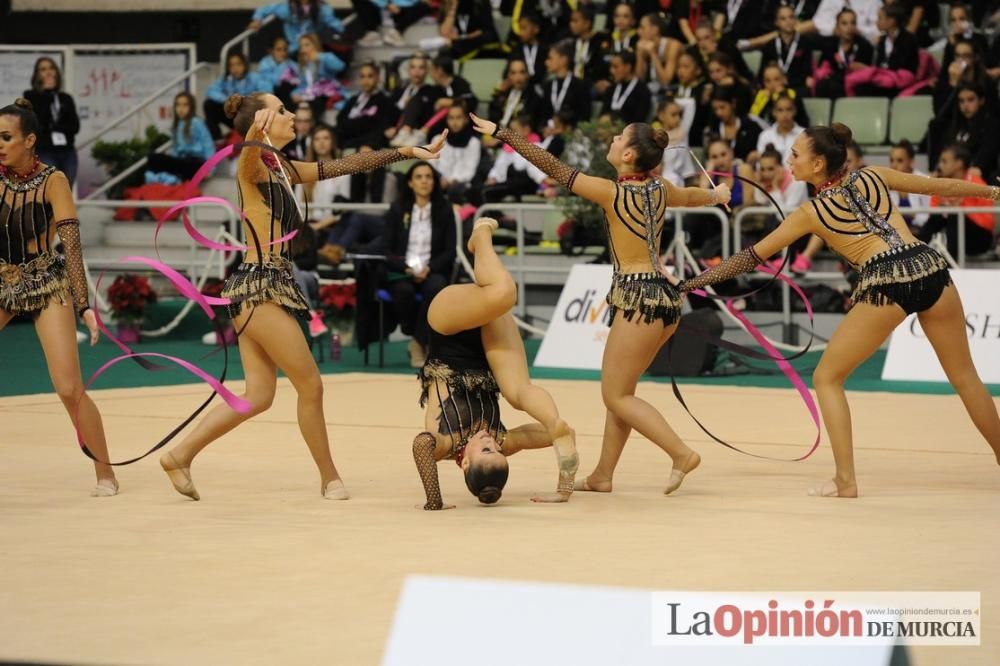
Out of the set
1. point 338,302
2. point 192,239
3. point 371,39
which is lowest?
point 338,302

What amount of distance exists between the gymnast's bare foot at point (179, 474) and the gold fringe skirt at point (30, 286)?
2.60ft

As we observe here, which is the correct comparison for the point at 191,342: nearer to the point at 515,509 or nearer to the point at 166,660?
the point at 515,509

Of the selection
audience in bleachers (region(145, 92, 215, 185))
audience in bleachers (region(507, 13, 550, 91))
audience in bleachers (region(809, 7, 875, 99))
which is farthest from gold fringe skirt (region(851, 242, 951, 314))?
audience in bleachers (region(145, 92, 215, 185))

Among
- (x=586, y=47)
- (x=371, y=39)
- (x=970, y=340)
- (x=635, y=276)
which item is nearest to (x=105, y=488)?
(x=635, y=276)

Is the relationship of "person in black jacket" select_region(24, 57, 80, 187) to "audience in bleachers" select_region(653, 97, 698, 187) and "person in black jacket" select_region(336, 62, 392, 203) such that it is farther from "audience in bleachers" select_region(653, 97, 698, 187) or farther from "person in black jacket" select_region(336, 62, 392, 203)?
"audience in bleachers" select_region(653, 97, 698, 187)

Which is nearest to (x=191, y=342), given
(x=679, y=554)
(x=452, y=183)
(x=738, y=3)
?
(x=452, y=183)

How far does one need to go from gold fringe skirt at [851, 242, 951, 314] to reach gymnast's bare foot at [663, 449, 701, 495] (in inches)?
38.2

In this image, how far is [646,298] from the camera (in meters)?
6.42

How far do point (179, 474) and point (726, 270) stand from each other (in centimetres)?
240

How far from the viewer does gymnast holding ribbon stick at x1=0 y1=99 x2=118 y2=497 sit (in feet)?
20.8

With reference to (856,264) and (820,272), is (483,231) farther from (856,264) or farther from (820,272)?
(820,272)

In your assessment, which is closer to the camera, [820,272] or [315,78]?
[820,272]

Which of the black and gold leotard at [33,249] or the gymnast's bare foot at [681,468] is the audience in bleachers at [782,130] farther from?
the black and gold leotard at [33,249]

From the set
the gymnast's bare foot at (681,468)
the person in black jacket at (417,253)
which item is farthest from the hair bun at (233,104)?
the person in black jacket at (417,253)
